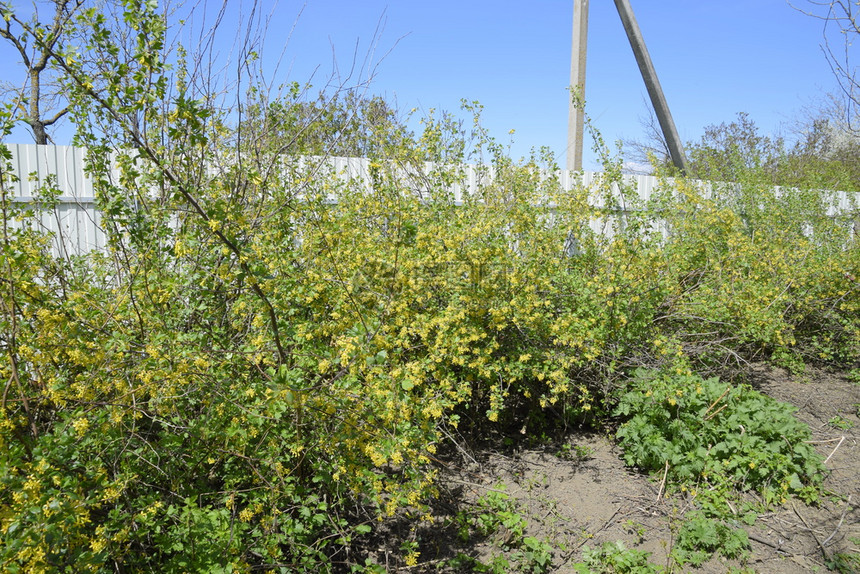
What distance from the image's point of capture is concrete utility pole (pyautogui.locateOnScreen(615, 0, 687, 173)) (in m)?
7.86

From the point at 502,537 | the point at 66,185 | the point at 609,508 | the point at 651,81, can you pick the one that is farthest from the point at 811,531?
the point at 651,81

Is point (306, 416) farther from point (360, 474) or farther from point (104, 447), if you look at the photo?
point (104, 447)

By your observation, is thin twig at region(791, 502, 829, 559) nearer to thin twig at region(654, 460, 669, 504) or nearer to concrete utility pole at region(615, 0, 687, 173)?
thin twig at region(654, 460, 669, 504)

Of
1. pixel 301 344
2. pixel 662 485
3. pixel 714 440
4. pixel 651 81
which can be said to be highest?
pixel 651 81

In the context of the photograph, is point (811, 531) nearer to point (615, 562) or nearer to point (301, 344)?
point (615, 562)

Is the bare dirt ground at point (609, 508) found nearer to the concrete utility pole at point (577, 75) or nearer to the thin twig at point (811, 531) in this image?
the thin twig at point (811, 531)

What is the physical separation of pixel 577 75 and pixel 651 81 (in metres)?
1.47

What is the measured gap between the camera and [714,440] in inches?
152

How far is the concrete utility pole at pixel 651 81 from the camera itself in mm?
7855

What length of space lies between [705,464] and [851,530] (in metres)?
0.77

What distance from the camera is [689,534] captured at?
3.19 meters

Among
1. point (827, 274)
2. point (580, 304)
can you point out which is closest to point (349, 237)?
point (580, 304)

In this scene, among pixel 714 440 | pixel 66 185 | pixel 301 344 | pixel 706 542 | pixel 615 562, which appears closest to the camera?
pixel 301 344

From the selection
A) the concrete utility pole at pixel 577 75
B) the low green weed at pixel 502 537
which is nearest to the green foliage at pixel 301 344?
the low green weed at pixel 502 537
